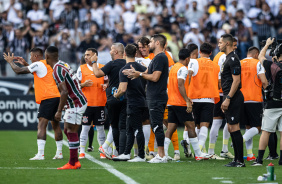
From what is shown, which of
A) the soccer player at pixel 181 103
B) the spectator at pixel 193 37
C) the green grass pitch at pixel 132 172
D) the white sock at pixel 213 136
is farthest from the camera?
the spectator at pixel 193 37

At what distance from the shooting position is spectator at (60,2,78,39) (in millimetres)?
24188

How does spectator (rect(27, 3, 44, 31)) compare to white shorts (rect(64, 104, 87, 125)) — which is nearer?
white shorts (rect(64, 104, 87, 125))

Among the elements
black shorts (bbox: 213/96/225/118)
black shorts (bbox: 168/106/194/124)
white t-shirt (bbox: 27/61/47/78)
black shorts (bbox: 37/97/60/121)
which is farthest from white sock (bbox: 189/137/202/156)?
white t-shirt (bbox: 27/61/47/78)

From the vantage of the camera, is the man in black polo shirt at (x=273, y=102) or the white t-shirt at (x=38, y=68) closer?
the man in black polo shirt at (x=273, y=102)

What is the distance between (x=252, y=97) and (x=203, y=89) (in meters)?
1.10

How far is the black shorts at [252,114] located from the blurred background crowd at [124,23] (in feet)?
31.0

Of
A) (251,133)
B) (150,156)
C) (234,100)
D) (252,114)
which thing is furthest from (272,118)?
(150,156)

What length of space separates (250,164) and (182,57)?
252 cm

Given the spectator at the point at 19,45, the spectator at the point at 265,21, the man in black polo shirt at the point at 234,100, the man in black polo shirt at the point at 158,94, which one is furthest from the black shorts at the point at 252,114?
the spectator at the point at 19,45

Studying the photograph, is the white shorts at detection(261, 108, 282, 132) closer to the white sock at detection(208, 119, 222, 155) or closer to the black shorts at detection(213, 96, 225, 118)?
the white sock at detection(208, 119, 222, 155)

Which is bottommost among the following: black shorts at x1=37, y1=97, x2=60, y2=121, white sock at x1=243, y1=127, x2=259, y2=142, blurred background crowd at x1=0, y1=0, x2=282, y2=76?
white sock at x1=243, y1=127, x2=259, y2=142

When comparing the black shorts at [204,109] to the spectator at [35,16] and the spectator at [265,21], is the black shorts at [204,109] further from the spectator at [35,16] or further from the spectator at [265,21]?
the spectator at [35,16]

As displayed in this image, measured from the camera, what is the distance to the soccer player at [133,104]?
1077cm

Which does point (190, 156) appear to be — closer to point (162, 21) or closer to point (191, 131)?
point (191, 131)
